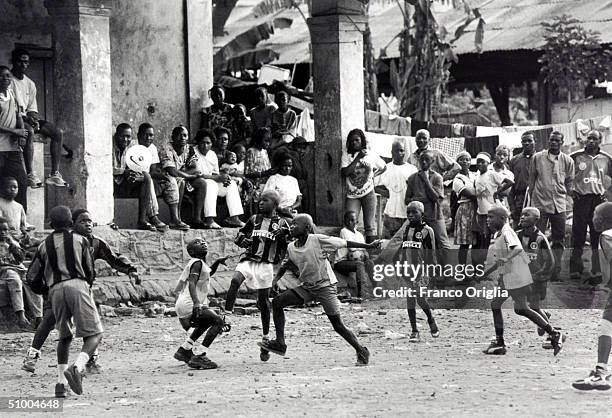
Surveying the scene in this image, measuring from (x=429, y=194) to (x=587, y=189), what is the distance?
7.18 feet

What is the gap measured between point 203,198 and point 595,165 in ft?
16.0

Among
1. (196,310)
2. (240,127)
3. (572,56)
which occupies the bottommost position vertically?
(196,310)

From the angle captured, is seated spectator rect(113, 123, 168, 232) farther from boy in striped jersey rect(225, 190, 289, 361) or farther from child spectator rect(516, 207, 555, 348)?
child spectator rect(516, 207, 555, 348)

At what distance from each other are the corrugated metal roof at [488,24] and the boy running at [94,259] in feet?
45.9

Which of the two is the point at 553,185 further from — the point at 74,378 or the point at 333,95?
the point at 74,378

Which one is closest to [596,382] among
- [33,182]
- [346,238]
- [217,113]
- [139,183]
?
[346,238]

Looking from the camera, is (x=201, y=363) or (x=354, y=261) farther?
(x=354, y=261)

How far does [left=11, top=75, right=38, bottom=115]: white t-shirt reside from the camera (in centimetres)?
1328

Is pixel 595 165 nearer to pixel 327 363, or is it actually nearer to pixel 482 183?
pixel 482 183

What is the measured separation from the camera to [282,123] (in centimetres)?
1609

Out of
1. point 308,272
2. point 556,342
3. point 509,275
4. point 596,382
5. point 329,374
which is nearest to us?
point 596,382

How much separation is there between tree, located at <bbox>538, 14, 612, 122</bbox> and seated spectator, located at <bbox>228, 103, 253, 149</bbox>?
8083 mm

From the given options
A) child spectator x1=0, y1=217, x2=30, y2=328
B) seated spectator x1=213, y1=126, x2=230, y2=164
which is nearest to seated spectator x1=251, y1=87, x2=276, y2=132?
seated spectator x1=213, y1=126, x2=230, y2=164

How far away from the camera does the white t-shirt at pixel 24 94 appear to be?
13.3 m
